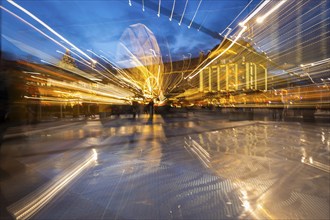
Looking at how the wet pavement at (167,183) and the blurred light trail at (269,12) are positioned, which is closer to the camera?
the wet pavement at (167,183)

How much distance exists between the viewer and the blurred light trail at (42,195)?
282cm

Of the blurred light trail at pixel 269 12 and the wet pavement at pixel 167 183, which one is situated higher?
the blurred light trail at pixel 269 12

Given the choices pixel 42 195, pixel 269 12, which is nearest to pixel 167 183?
pixel 42 195

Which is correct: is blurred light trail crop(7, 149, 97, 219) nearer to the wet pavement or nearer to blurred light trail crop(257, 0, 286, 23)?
the wet pavement

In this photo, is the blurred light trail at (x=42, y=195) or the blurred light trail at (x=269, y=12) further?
the blurred light trail at (x=269, y=12)

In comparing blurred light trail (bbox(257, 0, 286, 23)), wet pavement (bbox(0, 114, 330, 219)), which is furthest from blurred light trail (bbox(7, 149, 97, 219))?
blurred light trail (bbox(257, 0, 286, 23))

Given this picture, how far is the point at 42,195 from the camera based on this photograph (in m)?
3.30

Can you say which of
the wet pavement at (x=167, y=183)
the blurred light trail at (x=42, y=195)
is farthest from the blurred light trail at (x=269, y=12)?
the blurred light trail at (x=42, y=195)

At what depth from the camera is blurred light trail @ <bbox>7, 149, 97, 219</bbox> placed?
9.25ft

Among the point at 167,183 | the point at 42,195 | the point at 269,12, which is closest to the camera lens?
the point at 42,195

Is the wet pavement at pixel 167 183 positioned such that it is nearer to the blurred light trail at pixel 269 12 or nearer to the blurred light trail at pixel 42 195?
the blurred light trail at pixel 42 195

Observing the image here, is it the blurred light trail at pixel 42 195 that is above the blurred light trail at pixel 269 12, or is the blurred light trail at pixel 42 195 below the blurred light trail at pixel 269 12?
below

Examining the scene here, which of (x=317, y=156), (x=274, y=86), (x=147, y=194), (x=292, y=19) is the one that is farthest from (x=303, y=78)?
(x=147, y=194)

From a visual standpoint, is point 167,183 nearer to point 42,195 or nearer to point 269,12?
point 42,195
